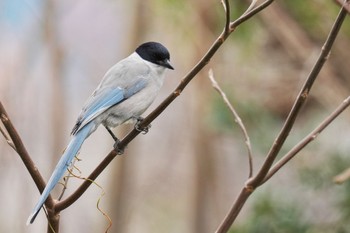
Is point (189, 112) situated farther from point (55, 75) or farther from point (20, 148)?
point (20, 148)

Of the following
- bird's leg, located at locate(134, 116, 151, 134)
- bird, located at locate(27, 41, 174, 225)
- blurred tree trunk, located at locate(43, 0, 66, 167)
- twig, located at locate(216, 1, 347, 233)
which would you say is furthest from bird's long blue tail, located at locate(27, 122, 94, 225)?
blurred tree trunk, located at locate(43, 0, 66, 167)

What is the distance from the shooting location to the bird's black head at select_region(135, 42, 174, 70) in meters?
2.68

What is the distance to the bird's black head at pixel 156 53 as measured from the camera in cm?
268

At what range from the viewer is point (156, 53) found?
2.70 metres

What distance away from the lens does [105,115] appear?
2471 mm

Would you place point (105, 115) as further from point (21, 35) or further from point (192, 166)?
point (21, 35)

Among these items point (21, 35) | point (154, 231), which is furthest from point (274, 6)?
point (154, 231)

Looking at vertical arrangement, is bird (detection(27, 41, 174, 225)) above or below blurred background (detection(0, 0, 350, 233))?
above

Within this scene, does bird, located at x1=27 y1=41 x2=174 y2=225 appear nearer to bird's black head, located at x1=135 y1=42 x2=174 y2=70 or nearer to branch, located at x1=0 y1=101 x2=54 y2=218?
bird's black head, located at x1=135 y1=42 x2=174 y2=70

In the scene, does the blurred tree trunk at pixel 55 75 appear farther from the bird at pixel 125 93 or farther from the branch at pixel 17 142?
the branch at pixel 17 142

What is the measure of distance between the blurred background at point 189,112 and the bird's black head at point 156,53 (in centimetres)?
81

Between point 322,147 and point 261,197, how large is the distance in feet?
1.49

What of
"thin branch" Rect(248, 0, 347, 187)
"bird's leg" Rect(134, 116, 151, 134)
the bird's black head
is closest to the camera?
"thin branch" Rect(248, 0, 347, 187)

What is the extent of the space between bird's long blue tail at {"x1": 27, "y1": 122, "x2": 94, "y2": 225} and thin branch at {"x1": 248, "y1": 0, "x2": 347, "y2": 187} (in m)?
0.47
